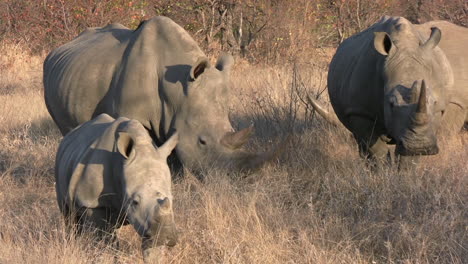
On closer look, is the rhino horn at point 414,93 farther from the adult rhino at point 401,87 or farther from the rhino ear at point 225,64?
the rhino ear at point 225,64

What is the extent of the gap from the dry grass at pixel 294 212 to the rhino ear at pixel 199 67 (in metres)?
0.84

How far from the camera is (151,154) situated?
4914 millimetres

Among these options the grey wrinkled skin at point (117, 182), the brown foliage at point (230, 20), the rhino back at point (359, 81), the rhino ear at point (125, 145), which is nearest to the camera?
the grey wrinkled skin at point (117, 182)

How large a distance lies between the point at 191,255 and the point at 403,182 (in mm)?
1964

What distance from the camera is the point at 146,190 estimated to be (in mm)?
4711

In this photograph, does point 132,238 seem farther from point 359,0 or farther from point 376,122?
point 359,0

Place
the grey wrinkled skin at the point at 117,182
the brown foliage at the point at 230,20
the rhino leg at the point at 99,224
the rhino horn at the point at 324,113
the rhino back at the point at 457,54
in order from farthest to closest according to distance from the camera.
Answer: the brown foliage at the point at 230,20
the rhino horn at the point at 324,113
the rhino back at the point at 457,54
the rhino leg at the point at 99,224
the grey wrinkled skin at the point at 117,182

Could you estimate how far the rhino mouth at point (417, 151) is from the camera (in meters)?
6.52

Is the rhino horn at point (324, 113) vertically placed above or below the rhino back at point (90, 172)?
below

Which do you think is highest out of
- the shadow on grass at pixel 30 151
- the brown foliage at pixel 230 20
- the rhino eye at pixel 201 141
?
the rhino eye at pixel 201 141

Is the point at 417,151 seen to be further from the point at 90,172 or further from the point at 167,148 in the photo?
the point at 90,172

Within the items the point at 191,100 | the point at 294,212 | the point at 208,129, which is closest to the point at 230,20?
the point at 191,100

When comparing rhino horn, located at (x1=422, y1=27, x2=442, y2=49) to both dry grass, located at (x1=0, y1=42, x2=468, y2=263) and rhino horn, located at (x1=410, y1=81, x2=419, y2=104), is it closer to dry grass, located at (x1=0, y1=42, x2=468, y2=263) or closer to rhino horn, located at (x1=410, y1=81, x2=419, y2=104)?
rhino horn, located at (x1=410, y1=81, x2=419, y2=104)

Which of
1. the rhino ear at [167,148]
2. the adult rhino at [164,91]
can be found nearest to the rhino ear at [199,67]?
the adult rhino at [164,91]
